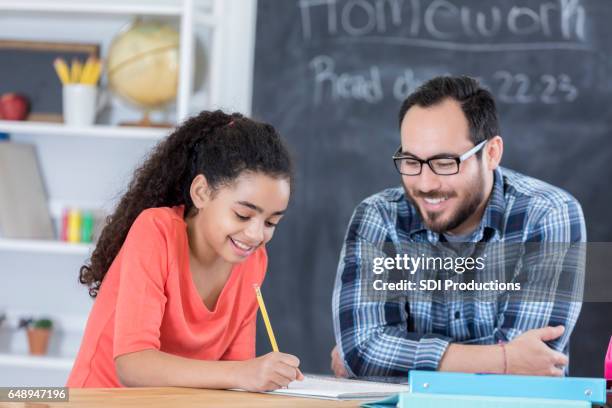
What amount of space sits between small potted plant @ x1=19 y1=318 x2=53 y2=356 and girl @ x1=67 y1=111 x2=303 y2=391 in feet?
4.49

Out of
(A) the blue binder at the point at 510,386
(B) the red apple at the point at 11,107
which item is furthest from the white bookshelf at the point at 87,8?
(A) the blue binder at the point at 510,386

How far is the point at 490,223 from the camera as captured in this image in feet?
6.81

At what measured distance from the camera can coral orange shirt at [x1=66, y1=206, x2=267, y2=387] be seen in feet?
5.21

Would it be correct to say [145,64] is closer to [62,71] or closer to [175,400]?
[62,71]

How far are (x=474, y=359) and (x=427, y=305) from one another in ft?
0.59

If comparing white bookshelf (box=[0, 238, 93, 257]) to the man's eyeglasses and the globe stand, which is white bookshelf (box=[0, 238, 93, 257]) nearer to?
the globe stand

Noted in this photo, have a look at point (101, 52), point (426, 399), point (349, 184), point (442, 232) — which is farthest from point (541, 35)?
point (426, 399)

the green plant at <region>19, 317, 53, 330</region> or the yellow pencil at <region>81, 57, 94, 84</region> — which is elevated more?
the yellow pencil at <region>81, 57, 94, 84</region>

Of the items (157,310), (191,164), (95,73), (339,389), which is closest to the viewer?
(339,389)

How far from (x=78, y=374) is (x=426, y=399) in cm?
78

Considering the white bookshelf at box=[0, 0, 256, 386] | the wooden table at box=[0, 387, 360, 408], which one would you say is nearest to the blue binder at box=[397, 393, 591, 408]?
the wooden table at box=[0, 387, 360, 408]

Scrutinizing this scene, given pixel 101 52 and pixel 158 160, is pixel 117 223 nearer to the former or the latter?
pixel 158 160

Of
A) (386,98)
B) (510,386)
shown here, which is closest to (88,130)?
(386,98)

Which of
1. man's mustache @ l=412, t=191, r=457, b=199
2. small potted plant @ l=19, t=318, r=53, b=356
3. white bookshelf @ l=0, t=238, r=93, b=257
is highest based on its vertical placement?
man's mustache @ l=412, t=191, r=457, b=199
